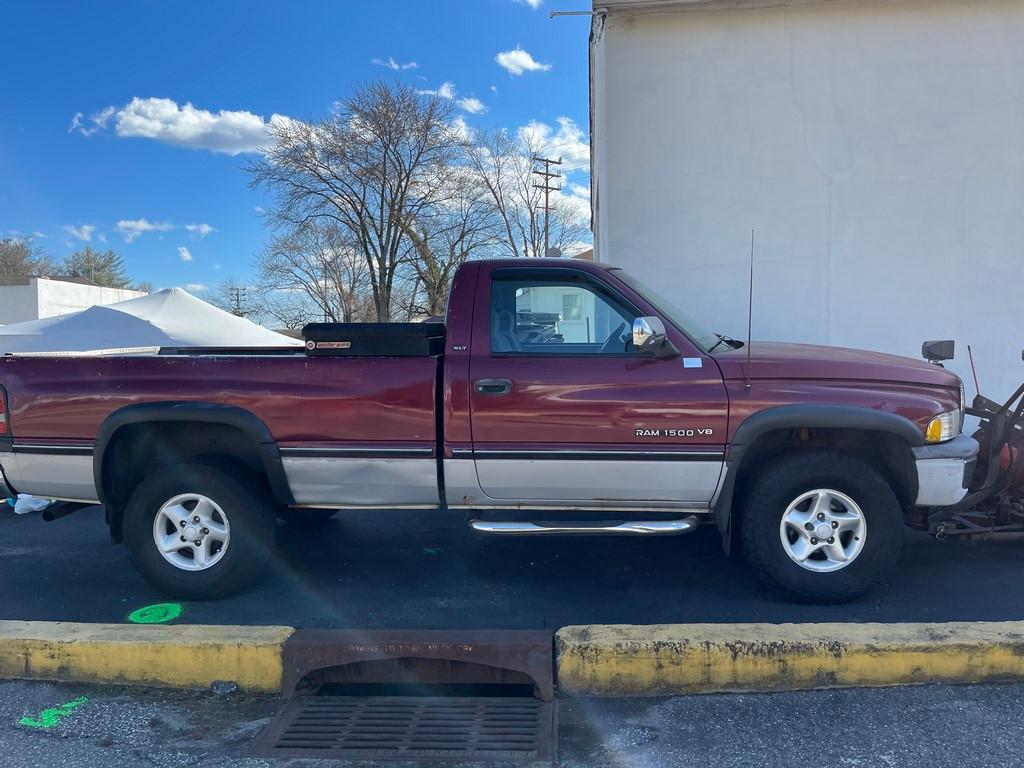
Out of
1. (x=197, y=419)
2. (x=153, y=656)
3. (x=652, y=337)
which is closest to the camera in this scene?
(x=153, y=656)

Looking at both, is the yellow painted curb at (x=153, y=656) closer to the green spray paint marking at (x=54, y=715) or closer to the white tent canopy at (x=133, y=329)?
the green spray paint marking at (x=54, y=715)

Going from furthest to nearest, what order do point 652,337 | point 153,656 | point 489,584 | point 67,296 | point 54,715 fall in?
point 67,296 → point 489,584 → point 652,337 → point 153,656 → point 54,715

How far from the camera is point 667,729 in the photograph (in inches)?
123

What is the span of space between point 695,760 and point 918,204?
291 inches

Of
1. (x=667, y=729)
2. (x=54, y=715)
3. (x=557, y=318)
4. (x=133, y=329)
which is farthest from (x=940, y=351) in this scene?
(x=133, y=329)

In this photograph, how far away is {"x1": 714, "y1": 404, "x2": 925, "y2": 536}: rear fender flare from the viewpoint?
3.96m

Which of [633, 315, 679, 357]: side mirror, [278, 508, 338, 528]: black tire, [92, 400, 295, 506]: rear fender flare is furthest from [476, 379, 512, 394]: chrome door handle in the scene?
[278, 508, 338, 528]: black tire

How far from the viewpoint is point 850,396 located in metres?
4.01

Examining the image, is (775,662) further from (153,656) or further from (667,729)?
(153,656)

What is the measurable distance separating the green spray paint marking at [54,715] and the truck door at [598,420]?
2.18 metres

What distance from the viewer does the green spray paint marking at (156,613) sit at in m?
4.16

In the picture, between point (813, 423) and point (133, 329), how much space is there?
10.7m

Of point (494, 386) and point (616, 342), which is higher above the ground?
point (616, 342)

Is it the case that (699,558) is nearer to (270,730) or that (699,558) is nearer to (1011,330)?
(270,730)
